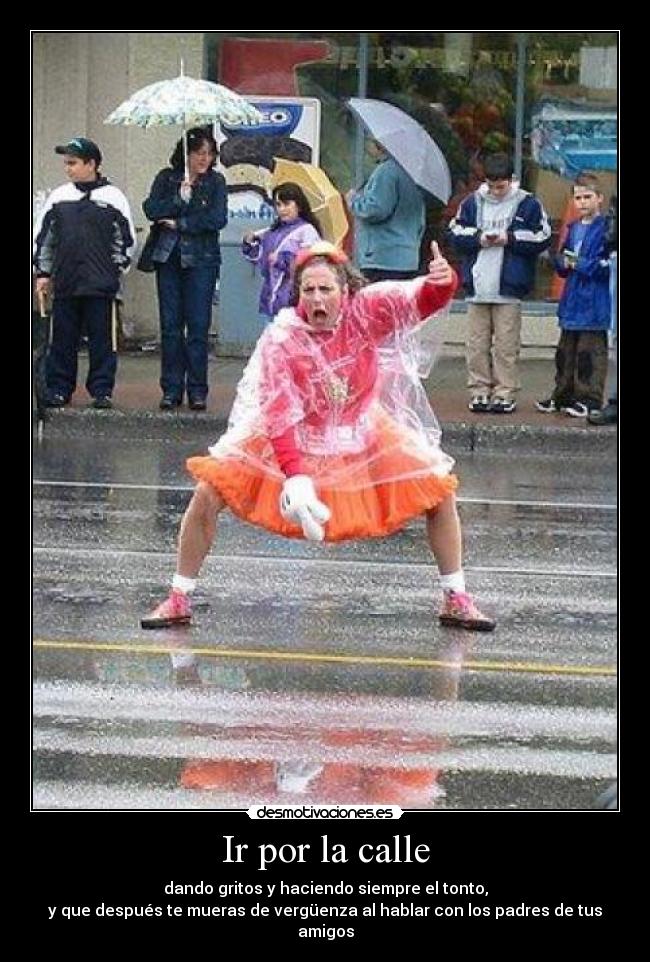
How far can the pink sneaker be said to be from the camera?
9.46m

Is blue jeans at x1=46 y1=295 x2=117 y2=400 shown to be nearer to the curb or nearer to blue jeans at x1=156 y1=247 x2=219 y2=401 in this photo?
the curb

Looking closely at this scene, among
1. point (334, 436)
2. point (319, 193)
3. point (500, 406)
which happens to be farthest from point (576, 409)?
point (334, 436)

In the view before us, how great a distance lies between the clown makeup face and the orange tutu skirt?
1.91ft

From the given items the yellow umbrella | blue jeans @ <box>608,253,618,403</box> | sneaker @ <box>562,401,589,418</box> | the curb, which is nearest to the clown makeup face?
the curb

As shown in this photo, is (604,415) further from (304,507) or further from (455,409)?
(304,507)

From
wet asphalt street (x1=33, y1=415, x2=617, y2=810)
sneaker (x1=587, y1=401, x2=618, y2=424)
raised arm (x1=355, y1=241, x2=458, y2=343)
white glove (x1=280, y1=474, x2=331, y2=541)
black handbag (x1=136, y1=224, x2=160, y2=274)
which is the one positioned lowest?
wet asphalt street (x1=33, y1=415, x2=617, y2=810)

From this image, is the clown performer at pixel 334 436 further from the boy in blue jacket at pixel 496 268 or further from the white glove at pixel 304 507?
the boy in blue jacket at pixel 496 268

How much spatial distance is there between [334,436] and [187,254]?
288 inches

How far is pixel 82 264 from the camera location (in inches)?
648

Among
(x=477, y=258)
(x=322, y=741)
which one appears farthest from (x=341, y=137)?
(x=322, y=741)

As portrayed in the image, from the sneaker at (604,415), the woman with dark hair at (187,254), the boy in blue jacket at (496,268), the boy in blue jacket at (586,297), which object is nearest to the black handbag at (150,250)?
the woman with dark hair at (187,254)

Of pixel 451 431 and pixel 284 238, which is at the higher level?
pixel 284 238

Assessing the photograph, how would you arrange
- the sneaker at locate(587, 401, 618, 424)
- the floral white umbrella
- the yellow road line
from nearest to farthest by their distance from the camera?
the yellow road line < the floral white umbrella < the sneaker at locate(587, 401, 618, 424)

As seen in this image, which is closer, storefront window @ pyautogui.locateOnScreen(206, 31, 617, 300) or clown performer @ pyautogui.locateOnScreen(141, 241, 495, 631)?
clown performer @ pyautogui.locateOnScreen(141, 241, 495, 631)
